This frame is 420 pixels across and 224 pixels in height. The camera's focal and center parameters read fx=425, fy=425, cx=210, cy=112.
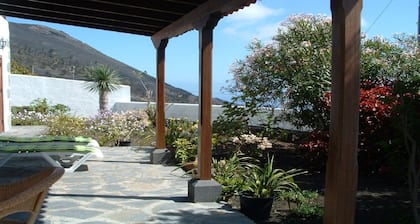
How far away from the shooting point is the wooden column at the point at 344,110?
2.98 metres

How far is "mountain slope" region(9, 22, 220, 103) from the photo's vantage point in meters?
22.8

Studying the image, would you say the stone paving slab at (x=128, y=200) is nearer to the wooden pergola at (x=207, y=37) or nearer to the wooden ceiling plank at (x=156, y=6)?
the wooden pergola at (x=207, y=37)

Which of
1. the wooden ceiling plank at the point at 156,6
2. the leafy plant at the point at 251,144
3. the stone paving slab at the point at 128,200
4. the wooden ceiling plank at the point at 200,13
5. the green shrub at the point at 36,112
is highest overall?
the wooden ceiling plank at the point at 156,6

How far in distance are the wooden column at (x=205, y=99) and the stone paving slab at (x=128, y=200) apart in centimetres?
55

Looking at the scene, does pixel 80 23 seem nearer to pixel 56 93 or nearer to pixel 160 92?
pixel 160 92

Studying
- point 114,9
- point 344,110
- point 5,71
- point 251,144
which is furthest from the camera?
point 5,71

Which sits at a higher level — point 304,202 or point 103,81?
point 103,81

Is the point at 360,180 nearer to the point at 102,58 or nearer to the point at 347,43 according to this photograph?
the point at 347,43

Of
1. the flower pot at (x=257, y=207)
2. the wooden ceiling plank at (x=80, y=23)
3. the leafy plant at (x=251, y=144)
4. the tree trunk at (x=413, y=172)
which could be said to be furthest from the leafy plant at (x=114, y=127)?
the tree trunk at (x=413, y=172)

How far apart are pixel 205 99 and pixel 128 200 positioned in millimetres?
1665

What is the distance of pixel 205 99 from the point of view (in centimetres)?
564

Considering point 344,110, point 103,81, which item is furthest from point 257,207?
point 103,81

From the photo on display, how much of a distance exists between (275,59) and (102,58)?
19166 mm

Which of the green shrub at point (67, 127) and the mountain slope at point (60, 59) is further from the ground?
the mountain slope at point (60, 59)
